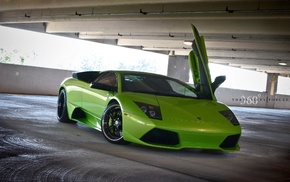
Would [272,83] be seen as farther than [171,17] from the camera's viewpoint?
Yes

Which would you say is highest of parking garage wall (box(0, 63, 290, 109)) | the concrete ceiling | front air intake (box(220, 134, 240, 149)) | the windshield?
the concrete ceiling

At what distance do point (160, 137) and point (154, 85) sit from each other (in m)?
1.33

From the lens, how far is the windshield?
6.04 m

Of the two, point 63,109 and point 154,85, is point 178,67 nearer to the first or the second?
point 63,109

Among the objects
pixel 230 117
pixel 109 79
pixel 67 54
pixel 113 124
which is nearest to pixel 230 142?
pixel 230 117

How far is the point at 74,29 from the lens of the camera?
78.6ft

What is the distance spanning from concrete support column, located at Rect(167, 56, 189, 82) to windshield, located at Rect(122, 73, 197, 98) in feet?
93.4

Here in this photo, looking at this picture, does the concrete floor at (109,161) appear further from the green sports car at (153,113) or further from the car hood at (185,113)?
the car hood at (185,113)

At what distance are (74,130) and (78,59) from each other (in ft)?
78.0

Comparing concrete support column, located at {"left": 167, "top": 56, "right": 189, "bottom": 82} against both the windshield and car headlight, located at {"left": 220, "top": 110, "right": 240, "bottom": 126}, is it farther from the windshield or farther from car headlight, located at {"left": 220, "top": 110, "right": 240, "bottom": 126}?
car headlight, located at {"left": 220, "top": 110, "right": 240, "bottom": 126}

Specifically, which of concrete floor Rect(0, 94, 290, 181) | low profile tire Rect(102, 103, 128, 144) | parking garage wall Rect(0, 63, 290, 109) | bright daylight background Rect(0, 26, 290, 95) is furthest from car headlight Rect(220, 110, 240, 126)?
bright daylight background Rect(0, 26, 290, 95)

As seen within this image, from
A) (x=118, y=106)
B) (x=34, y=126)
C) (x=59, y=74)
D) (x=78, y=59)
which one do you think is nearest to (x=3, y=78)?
(x=59, y=74)

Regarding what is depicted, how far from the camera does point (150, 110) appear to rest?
17.3ft

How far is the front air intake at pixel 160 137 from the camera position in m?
5.09
